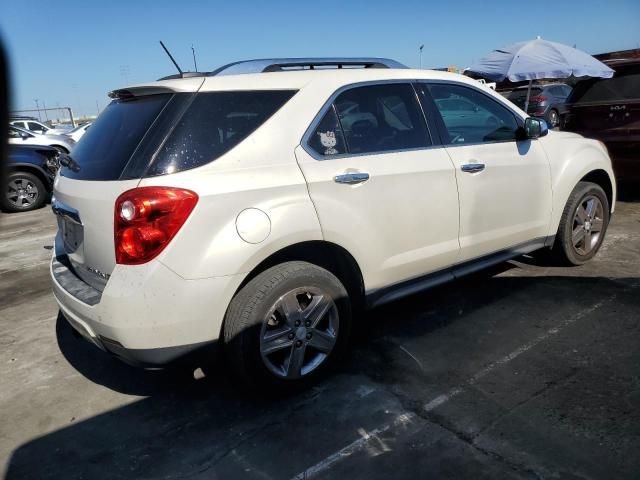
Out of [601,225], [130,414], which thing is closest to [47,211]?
[130,414]

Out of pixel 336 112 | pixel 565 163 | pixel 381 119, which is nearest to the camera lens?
pixel 336 112

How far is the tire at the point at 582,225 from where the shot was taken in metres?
4.30

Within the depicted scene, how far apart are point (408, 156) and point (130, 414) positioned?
2.22m

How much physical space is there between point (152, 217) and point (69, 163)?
41.6 inches

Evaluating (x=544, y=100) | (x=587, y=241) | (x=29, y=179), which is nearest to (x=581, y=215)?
(x=587, y=241)

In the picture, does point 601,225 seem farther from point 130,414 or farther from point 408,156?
point 130,414

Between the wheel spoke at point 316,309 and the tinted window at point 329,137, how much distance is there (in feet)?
2.67

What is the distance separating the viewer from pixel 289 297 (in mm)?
2721

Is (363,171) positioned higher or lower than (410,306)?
higher

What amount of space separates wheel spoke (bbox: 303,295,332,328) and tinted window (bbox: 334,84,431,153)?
0.89 meters

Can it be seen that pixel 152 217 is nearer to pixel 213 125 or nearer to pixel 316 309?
pixel 213 125

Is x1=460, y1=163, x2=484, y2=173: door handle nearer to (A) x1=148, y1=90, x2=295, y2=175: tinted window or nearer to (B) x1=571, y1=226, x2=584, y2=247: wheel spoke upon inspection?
(A) x1=148, y1=90, x2=295, y2=175: tinted window

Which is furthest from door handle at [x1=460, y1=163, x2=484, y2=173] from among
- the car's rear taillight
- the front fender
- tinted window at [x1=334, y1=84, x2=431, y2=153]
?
the car's rear taillight

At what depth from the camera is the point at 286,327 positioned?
2766mm
